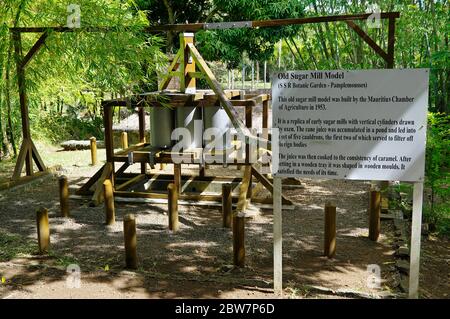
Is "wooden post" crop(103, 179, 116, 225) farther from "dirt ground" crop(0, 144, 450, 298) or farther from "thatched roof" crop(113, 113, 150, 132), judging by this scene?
"thatched roof" crop(113, 113, 150, 132)

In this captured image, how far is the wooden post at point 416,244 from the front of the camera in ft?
12.0

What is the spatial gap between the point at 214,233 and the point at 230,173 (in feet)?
11.6

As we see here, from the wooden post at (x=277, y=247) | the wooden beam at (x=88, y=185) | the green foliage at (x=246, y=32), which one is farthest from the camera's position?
the green foliage at (x=246, y=32)

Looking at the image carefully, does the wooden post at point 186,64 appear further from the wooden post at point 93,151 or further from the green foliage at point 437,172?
the wooden post at point 93,151

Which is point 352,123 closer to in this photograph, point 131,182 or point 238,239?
point 238,239

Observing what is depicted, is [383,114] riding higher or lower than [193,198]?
higher

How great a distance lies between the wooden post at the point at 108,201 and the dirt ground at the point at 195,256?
0.12 metres

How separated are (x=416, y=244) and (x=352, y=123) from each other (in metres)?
1.06

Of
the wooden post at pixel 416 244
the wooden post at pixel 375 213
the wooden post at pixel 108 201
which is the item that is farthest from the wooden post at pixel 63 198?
the wooden post at pixel 416 244

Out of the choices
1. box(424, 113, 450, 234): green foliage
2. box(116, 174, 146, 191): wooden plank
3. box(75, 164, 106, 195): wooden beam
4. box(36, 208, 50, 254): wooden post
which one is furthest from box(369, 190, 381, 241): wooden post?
box(75, 164, 106, 195): wooden beam

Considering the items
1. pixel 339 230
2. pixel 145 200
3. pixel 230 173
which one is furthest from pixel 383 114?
pixel 230 173

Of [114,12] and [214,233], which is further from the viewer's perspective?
[114,12]

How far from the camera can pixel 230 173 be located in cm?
917

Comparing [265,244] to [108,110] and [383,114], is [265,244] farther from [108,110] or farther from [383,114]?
[108,110]
